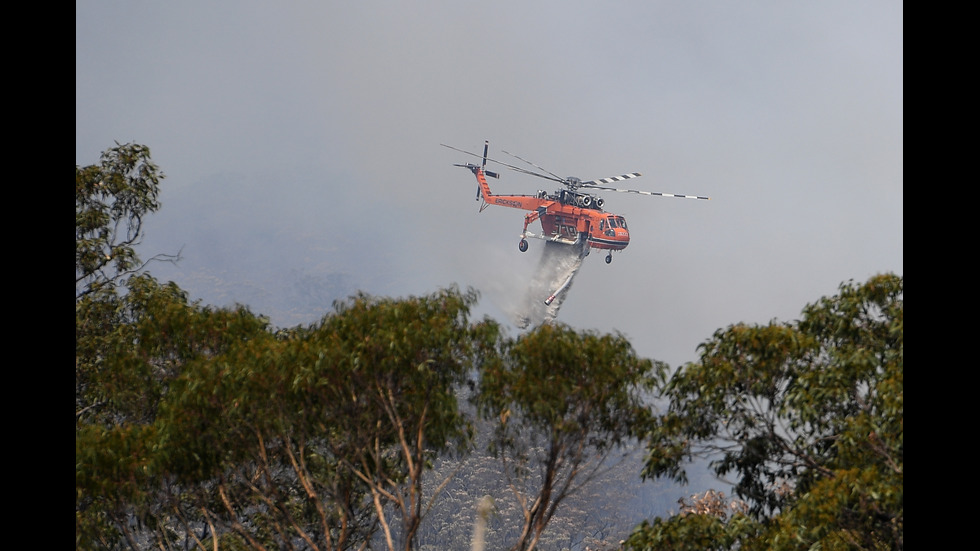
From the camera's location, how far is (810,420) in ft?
36.4

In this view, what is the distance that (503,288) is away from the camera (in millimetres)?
106250

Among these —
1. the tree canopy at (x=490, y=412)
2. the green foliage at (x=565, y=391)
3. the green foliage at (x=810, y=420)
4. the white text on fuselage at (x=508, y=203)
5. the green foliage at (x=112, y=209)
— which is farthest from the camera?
the white text on fuselage at (x=508, y=203)

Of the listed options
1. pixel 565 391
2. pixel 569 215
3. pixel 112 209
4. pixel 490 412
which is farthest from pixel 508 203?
pixel 565 391

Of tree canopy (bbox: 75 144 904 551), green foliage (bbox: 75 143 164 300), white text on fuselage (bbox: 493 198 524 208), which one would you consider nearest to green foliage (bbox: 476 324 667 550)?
tree canopy (bbox: 75 144 904 551)

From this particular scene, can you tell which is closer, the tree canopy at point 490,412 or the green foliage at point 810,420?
the green foliage at point 810,420

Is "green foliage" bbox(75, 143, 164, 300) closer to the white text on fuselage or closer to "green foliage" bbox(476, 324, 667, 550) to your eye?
"green foliage" bbox(476, 324, 667, 550)

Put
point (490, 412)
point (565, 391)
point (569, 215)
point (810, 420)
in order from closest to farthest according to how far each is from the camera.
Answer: point (810, 420) < point (565, 391) < point (490, 412) < point (569, 215)

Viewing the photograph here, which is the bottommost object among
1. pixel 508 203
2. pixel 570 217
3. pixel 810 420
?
pixel 810 420

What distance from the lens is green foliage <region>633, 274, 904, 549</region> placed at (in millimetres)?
10086

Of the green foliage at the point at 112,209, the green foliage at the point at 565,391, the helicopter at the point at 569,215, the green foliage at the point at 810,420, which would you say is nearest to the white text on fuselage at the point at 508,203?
the helicopter at the point at 569,215

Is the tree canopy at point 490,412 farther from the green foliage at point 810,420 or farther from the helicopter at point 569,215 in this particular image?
the helicopter at point 569,215

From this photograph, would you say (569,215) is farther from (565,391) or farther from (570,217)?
(565,391)

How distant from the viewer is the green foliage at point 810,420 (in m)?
10.1
